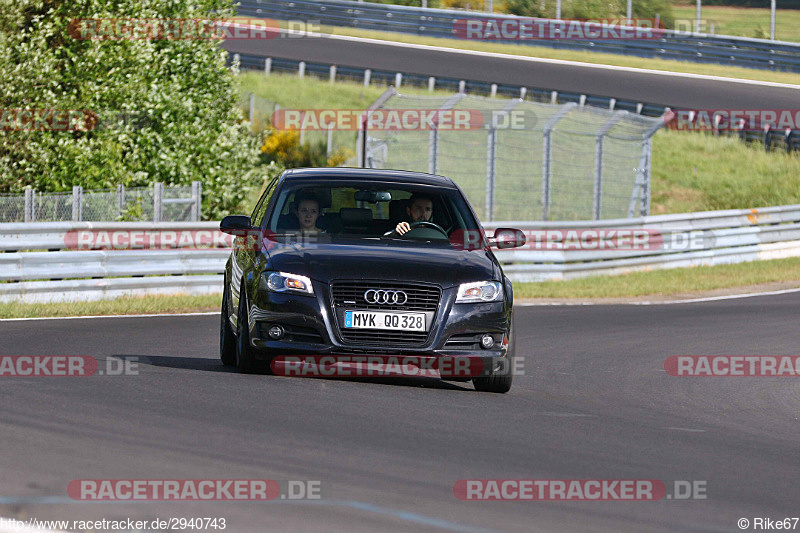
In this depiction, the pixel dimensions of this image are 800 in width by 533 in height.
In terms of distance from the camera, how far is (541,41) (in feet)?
162

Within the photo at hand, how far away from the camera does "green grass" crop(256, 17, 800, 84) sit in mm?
44594

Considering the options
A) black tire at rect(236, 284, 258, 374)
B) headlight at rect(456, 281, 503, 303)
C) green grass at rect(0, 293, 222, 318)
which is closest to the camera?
headlight at rect(456, 281, 503, 303)

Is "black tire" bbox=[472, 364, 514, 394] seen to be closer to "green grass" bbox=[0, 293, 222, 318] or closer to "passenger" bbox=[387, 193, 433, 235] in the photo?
"passenger" bbox=[387, 193, 433, 235]

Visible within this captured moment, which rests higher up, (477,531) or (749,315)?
(477,531)

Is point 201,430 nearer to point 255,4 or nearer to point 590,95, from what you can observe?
point 590,95

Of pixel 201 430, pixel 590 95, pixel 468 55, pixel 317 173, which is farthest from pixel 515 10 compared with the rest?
pixel 201 430

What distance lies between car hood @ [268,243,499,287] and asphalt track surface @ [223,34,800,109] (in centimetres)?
3027

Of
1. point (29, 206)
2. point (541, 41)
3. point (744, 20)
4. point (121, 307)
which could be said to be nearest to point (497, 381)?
point (121, 307)

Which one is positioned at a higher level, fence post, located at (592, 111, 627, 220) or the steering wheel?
the steering wheel

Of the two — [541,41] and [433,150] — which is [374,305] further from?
[541,41]

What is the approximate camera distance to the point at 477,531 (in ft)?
17.9

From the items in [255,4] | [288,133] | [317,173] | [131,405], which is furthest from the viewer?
[255,4]

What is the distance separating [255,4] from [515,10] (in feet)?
37.5

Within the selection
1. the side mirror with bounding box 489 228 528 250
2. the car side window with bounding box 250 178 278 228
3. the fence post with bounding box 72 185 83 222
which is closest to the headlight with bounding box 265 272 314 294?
the car side window with bounding box 250 178 278 228
